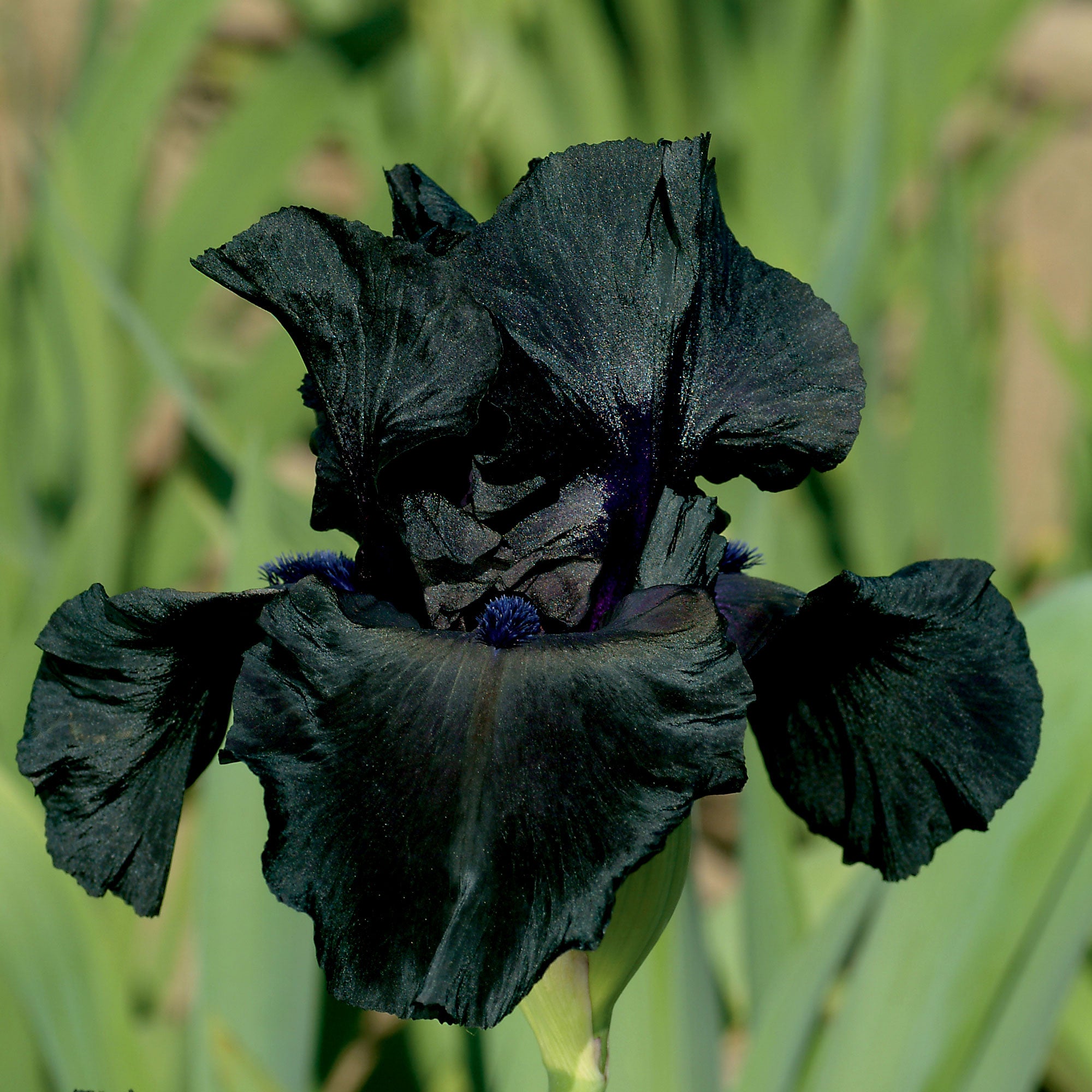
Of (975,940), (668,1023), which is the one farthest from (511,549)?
(975,940)

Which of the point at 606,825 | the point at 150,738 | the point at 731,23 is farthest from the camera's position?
the point at 731,23

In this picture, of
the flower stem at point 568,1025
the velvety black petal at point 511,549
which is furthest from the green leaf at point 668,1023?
the velvety black petal at point 511,549

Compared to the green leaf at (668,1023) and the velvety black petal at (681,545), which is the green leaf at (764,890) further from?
the velvety black petal at (681,545)

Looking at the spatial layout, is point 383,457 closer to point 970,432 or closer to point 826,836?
point 826,836

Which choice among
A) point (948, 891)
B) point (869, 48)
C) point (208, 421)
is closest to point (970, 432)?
point (869, 48)

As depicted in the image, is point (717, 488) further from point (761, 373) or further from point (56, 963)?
point (56, 963)

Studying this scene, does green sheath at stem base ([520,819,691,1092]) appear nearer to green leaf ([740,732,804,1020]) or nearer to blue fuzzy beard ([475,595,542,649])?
blue fuzzy beard ([475,595,542,649])
